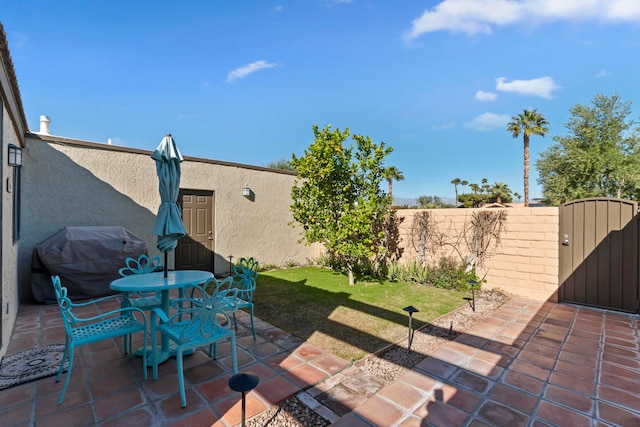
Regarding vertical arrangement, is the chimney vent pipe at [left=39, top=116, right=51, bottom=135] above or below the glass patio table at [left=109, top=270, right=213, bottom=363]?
above

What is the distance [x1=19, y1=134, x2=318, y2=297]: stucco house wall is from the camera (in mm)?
5734

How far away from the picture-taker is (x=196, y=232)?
789 centimetres

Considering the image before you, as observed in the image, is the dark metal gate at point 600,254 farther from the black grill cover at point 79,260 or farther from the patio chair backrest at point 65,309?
the black grill cover at point 79,260

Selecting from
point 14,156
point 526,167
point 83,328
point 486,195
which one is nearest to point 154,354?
point 83,328

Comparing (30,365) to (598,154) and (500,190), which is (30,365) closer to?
(598,154)

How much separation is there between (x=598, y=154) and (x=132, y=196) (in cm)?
2269

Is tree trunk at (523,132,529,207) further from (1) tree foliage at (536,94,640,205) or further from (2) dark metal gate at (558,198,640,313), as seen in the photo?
(2) dark metal gate at (558,198,640,313)

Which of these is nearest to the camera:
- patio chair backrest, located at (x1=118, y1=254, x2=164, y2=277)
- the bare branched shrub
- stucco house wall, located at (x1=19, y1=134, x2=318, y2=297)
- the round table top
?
the round table top

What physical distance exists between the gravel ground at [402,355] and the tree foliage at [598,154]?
52.0ft

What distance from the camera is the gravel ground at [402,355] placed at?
2271 mm

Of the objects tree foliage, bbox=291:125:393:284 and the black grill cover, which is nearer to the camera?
the black grill cover

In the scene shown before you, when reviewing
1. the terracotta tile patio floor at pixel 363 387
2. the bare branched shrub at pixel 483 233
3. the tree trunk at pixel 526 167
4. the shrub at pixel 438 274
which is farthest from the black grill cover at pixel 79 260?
the tree trunk at pixel 526 167

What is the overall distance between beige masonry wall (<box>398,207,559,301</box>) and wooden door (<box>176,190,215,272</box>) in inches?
278

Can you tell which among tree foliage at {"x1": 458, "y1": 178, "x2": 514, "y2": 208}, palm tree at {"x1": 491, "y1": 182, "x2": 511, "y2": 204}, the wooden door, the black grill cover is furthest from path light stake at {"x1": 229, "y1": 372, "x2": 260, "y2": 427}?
palm tree at {"x1": 491, "y1": 182, "x2": 511, "y2": 204}
